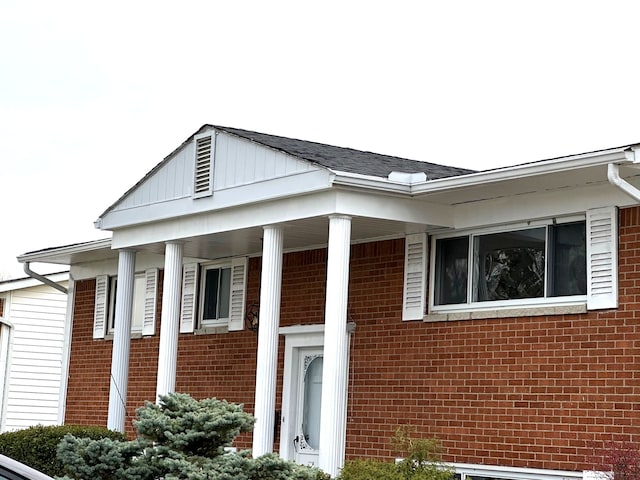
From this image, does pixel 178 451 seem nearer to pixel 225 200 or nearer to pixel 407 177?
pixel 407 177

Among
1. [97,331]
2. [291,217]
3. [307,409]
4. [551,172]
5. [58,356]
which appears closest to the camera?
[551,172]

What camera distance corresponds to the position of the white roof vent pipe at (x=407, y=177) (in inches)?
514

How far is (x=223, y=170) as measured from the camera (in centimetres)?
1477

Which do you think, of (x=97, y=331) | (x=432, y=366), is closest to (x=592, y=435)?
(x=432, y=366)

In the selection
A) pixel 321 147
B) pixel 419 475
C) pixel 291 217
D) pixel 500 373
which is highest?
pixel 321 147

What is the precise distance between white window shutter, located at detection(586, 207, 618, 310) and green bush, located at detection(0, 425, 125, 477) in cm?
549

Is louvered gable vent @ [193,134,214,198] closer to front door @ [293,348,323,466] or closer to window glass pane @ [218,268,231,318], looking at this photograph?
window glass pane @ [218,268,231,318]

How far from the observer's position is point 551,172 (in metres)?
11.6

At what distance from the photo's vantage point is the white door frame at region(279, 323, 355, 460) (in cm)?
1557

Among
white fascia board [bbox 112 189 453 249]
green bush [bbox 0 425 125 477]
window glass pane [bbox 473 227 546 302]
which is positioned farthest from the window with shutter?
window glass pane [bbox 473 227 546 302]

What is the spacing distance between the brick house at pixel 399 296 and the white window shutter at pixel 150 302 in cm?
107

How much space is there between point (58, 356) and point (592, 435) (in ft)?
57.1

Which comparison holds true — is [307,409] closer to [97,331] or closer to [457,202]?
[457,202]

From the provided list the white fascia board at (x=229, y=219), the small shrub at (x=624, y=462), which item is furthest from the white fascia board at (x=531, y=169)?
the small shrub at (x=624, y=462)
